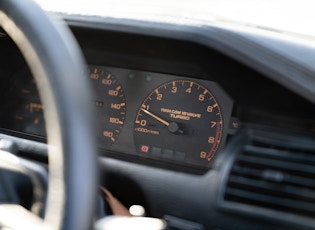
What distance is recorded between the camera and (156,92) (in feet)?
7.09

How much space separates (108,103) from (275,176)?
0.86 metres

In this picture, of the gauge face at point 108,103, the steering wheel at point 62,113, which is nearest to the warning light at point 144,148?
the gauge face at point 108,103

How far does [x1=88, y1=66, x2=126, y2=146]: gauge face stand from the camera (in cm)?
220

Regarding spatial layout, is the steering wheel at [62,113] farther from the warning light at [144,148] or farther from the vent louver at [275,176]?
the warning light at [144,148]

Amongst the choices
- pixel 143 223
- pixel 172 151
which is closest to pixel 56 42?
pixel 143 223

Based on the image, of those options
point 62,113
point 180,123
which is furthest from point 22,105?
point 62,113

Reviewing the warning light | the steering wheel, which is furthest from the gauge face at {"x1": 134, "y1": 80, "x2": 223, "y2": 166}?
the steering wheel

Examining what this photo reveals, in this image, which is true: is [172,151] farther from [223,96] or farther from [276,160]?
[276,160]

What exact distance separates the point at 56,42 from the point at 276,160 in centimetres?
77

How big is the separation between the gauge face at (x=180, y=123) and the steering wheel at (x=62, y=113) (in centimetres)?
105

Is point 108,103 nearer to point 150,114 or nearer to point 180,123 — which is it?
point 150,114

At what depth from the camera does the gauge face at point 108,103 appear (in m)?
2.20

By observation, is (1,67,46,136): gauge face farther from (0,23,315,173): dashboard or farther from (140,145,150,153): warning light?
(140,145,150,153): warning light

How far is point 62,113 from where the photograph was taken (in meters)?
0.97
